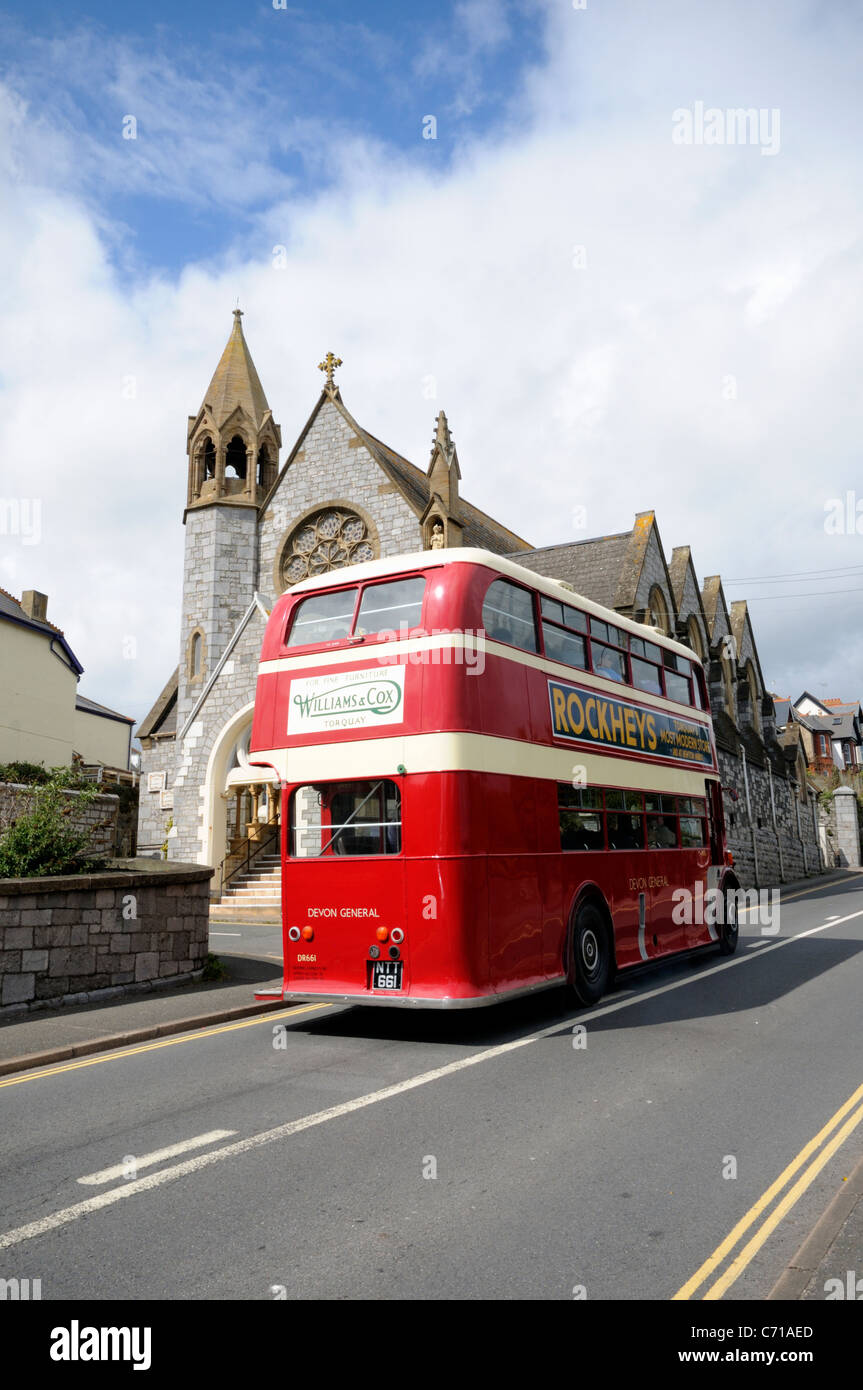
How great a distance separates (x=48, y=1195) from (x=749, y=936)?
13.9m

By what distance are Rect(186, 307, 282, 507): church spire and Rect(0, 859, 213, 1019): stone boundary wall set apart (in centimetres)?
1674

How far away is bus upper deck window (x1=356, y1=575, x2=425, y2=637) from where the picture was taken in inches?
339

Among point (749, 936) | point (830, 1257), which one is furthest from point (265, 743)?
point (749, 936)

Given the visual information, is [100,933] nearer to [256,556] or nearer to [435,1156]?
[435,1156]

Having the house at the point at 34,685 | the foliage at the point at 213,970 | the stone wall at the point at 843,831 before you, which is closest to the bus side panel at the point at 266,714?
the foliage at the point at 213,970

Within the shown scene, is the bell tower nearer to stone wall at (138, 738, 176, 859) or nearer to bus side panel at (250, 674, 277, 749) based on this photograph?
stone wall at (138, 738, 176, 859)

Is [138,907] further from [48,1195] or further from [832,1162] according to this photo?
[832,1162]

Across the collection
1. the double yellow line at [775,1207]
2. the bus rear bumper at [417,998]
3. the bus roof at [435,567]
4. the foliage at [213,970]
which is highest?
the bus roof at [435,567]

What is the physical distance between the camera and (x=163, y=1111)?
6.10m

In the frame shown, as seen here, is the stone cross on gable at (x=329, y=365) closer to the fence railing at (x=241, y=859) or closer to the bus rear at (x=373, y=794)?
the fence railing at (x=241, y=859)

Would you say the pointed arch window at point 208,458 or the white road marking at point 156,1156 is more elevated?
the pointed arch window at point 208,458

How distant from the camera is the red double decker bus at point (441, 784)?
8.06 m

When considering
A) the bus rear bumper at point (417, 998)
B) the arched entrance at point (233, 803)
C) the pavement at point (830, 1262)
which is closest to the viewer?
the pavement at point (830, 1262)

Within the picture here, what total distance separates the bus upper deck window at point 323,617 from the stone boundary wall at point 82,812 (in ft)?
12.4
